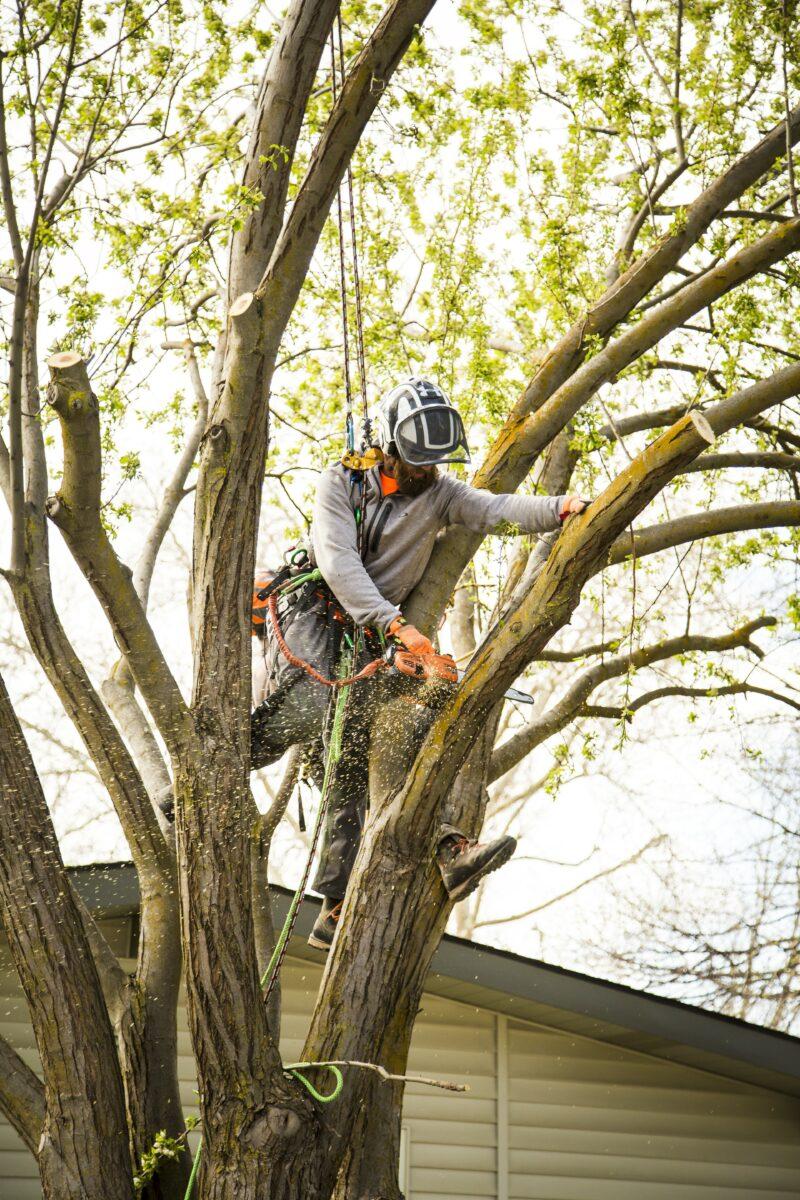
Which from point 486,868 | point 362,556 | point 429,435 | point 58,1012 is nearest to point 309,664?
point 362,556

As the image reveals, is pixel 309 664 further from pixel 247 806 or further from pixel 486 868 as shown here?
pixel 486 868

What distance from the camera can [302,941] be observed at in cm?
712

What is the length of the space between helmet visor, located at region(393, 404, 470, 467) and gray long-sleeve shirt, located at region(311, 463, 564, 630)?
0.16 metres

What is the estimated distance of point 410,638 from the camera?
4.12 m

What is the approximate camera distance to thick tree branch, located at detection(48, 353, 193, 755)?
138 inches

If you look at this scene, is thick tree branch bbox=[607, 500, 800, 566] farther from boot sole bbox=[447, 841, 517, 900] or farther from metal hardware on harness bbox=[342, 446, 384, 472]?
boot sole bbox=[447, 841, 517, 900]

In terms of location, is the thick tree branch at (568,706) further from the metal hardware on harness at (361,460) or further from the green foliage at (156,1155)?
the green foliage at (156,1155)

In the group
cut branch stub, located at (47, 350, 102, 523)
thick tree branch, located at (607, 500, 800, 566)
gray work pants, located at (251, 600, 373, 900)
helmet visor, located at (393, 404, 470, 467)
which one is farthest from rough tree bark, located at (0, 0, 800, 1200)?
thick tree branch, located at (607, 500, 800, 566)

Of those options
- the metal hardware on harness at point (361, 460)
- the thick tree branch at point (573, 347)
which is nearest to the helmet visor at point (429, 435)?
the metal hardware on harness at point (361, 460)

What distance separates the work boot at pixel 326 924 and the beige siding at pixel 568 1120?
3141 mm

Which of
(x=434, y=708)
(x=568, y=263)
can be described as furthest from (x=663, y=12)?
(x=434, y=708)

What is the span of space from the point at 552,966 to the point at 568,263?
3921mm

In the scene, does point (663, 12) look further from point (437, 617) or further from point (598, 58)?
point (437, 617)

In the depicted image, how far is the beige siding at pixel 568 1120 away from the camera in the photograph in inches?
302
